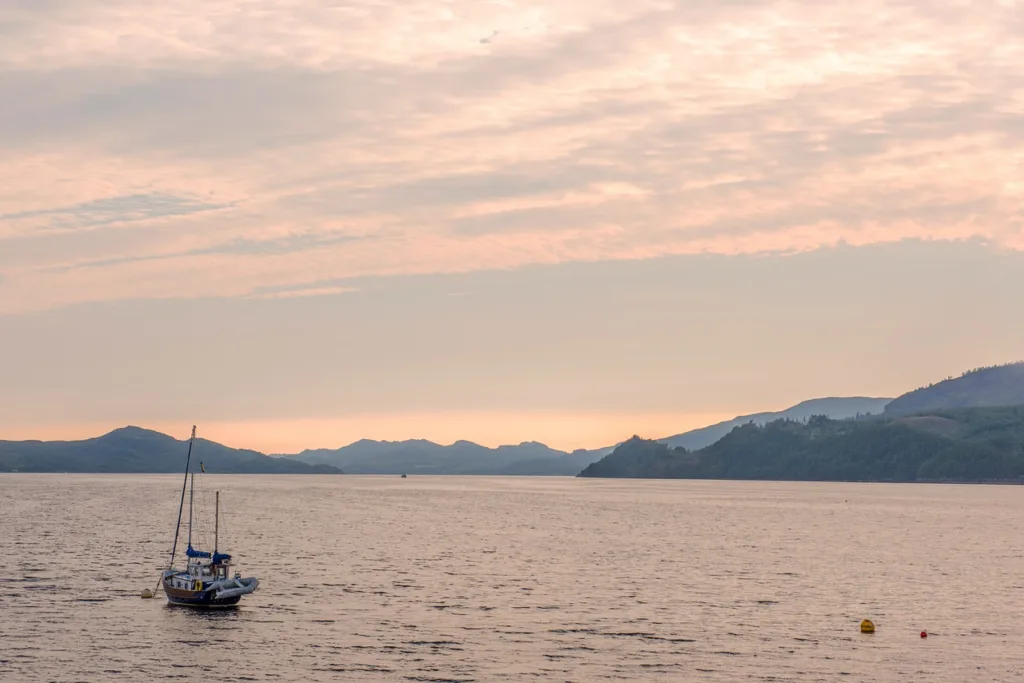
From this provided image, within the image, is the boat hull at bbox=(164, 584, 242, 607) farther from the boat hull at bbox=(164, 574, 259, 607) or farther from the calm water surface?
the calm water surface

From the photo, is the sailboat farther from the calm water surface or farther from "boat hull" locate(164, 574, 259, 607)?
the calm water surface

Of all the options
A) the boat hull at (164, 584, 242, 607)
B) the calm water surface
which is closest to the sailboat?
the boat hull at (164, 584, 242, 607)

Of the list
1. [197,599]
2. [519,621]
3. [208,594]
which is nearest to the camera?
[519,621]

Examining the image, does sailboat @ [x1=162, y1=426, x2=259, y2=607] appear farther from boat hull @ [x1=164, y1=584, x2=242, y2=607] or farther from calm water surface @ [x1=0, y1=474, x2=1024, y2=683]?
calm water surface @ [x1=0, y1=474, x2=1024, y2=683]

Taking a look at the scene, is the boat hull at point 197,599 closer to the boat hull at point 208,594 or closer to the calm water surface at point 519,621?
the boat hull at point 208,594

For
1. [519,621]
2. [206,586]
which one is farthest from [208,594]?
[519,621]

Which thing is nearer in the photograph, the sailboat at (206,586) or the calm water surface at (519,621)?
the calm water surface at (519,621)

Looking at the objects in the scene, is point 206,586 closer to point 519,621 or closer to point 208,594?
point 208,594

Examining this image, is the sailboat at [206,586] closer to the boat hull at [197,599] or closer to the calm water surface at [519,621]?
the boat hull at [197,599]

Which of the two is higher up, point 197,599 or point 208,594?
point 208,594

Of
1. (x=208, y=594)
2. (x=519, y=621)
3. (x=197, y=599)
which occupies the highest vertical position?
(x=208, y=594)

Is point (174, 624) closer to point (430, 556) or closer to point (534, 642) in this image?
point (534, 642)

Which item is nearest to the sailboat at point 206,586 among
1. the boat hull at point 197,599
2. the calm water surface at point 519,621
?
the boat hull at point 197,599

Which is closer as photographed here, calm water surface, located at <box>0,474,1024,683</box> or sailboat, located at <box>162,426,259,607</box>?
calm water surface, located at <box>0,474,1024,683</box>
